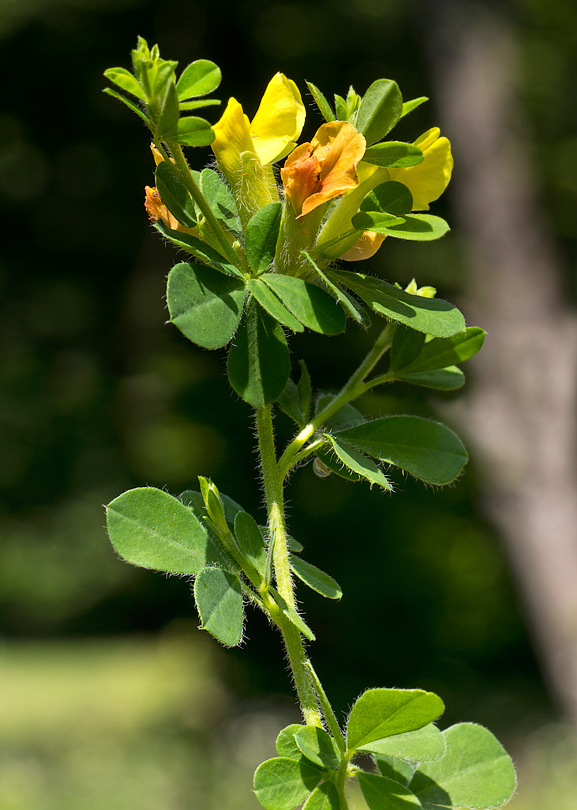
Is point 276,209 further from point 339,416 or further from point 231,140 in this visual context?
point 339,416

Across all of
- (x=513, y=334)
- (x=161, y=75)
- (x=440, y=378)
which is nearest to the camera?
(x=161, y=75)

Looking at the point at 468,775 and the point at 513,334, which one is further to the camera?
the point at 513,334

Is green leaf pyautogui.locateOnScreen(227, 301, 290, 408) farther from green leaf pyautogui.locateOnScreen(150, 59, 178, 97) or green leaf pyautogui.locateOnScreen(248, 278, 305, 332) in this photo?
green leaf pyautogui.locateOnScreen(150, 59, 178, 97)

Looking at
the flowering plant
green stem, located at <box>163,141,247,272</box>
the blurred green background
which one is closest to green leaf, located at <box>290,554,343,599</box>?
the flowering plant

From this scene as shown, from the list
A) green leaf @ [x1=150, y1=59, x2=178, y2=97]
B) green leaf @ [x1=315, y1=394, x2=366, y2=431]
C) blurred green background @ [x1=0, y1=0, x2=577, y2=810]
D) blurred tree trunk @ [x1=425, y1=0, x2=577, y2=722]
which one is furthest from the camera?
blurred green background @ [x1=0, y1=0, x2=577, y2=810]

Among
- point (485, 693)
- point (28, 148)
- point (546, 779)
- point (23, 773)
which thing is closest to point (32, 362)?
point (28, 148)

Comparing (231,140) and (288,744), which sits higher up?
(231,140)

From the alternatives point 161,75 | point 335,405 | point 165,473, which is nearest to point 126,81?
point 161,75

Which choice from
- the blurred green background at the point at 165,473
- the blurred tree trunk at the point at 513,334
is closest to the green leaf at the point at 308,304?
the blurred green background at the point at 165,473
